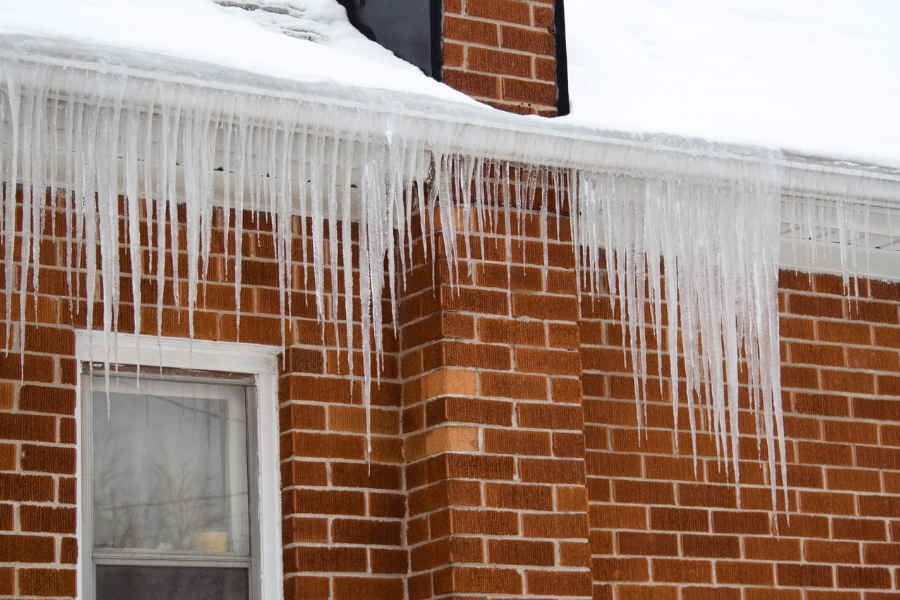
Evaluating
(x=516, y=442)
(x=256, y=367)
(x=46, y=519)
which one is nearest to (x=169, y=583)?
(x=46, y=519)

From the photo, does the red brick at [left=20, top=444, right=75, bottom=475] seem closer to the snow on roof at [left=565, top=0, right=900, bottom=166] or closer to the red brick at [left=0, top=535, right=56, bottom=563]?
the red brick at [left=0, top=535, right=56, bottom=563]

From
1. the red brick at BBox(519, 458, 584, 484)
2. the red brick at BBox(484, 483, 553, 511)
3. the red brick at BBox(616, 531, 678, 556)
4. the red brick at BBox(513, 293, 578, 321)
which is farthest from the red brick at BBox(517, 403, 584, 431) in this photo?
the red brick at BBox(616, 531, 678, 556)

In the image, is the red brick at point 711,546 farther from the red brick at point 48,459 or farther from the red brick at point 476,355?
the red brick at point 48,459

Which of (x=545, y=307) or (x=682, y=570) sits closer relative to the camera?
(x=545, y=307)

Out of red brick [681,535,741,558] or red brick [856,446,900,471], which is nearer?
red brick [681,535,741,558]

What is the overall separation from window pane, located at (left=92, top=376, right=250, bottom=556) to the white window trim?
93 mm

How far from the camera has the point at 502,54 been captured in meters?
5.52

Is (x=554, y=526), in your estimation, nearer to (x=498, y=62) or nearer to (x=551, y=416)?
(x=551, y=416)

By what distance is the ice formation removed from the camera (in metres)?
4.57

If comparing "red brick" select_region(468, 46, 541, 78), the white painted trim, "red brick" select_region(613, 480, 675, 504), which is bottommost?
"red brick" select_region(613, 480, 675, 504)

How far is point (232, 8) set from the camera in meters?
5.39

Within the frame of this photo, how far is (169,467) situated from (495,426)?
48.2 inches

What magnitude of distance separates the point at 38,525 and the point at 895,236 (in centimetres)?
377

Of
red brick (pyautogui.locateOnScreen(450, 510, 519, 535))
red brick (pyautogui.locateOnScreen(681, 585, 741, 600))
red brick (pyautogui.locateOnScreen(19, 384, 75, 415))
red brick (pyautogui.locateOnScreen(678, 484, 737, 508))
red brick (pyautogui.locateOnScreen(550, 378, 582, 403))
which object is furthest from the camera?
red brick (pyautogui.locateOnScreen(678, 484, 737, 508))
